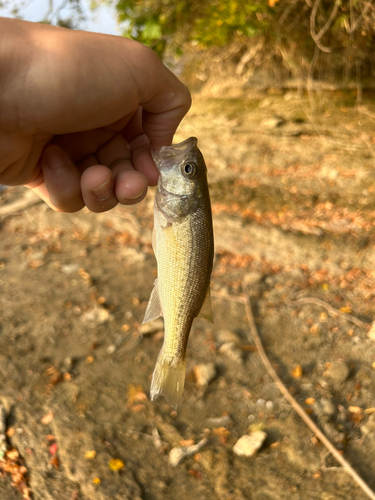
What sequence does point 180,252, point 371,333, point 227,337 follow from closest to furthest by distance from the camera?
point 180,252
point 371,333
point 227,337

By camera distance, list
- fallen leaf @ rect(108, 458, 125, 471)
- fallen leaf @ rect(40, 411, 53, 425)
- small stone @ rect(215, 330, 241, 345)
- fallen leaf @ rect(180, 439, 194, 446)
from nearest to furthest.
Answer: fallen leaf @ rect(108, 458, 125, 471), fallen leaf @ rect(180, 439, 194, 446), fallen leaf @ rect(40, 411, 53, 425), small stone @ rect(215, 330, 241, 345)

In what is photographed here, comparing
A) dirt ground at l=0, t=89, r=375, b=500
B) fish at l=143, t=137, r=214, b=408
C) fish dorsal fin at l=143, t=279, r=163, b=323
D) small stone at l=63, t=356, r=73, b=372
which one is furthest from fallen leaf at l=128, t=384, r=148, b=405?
fish dorsal fin at l=143, t=279, r=163, b=323

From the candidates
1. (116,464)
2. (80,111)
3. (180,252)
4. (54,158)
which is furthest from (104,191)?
(116,464)

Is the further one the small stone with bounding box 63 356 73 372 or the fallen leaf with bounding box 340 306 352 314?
the fallen leaf with bounding box 340 306 352 314

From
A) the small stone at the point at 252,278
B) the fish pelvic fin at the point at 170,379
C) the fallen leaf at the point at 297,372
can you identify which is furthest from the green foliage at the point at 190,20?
the fish pelvic fin at the point at 170,379

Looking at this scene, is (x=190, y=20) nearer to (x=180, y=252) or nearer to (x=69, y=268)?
(x=69, y=268)

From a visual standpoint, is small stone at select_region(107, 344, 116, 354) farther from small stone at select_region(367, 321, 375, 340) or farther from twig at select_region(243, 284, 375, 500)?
small stone at select_region(367, 321, 375, 340)
